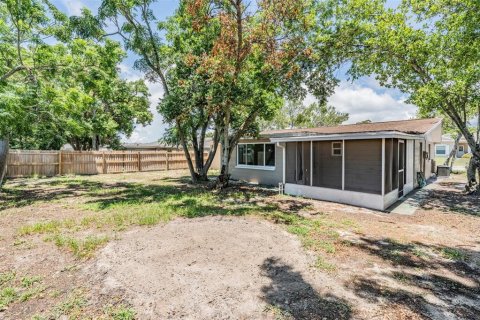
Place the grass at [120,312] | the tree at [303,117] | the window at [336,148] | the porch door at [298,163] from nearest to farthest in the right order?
the grass at [120,312] < the window at [336,148] < the porch door at [298,163] < the tree at [303,117]

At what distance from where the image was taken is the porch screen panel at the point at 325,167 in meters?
9.90

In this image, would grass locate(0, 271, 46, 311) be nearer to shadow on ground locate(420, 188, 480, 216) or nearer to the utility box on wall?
shadow on ground locate(420, 188, 480, 216)

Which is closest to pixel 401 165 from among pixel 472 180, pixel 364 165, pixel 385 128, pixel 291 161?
pixel 385 128

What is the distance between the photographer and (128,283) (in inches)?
138

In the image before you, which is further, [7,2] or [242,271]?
[7,2]

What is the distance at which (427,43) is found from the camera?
31.9ft

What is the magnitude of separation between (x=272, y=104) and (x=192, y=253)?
24.1 feet

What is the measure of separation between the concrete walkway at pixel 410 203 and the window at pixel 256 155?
18.7 feet

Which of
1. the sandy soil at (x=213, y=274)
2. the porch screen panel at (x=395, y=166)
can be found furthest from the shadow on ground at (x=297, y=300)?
the porch screen panel at (x=395, y=166)

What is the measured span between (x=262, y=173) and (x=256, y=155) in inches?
41.0

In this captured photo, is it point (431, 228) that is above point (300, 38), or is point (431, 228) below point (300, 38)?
below

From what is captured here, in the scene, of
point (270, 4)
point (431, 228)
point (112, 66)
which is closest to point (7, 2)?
point (112, 66)

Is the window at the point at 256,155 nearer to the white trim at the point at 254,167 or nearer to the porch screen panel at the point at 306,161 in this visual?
the white trim at the point at 254,167

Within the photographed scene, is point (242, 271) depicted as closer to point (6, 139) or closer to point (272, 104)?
point (272, 104)
